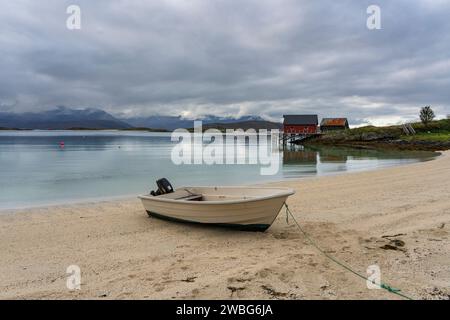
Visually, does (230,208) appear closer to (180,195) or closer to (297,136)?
(180,195)

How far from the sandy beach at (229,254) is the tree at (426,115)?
64.5 meters

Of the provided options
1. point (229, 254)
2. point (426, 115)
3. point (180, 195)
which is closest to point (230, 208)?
point (229, 254)

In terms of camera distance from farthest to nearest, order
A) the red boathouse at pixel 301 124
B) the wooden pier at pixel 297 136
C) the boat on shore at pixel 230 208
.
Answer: the red boathouse at pixel 301 124, the wooden pier at pixel 297 136, the boat on shore at pixel 230 208

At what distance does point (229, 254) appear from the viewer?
7.35 meters

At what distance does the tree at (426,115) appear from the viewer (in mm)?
67750

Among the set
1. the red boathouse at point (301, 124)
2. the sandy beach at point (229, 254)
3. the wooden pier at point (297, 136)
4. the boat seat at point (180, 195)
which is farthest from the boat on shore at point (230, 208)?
the red boathouse at point (301, 124)

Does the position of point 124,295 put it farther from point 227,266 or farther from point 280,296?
point 280,296

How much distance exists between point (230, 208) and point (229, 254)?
153 centimetres

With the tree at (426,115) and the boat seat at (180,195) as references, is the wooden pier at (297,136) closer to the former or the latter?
the tree at (426,115)

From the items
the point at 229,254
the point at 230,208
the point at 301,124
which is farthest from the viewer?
the point at 301,124

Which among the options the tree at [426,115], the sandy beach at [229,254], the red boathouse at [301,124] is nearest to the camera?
the sandy beach at [229,254]

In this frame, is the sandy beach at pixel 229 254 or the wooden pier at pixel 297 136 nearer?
the sandy beach at pixel 229 254

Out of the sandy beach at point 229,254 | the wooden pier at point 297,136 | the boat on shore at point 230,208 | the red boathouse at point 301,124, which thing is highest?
the red boathouse at point 301,124

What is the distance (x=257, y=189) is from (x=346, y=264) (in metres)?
3.93
